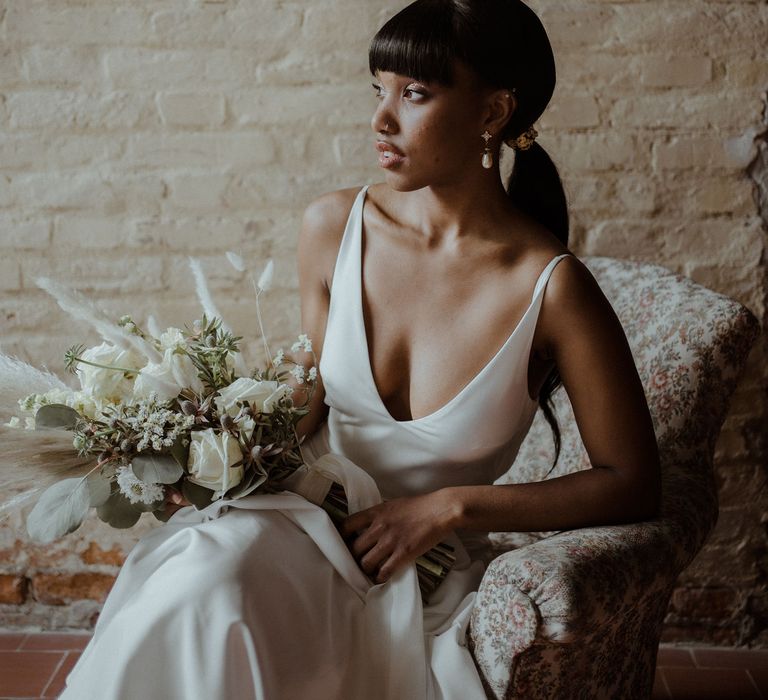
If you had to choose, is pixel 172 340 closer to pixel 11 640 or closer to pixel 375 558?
pixel 375 558

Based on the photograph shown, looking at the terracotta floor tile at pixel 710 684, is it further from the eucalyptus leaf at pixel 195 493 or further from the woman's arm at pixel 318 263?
the eucalyptus leaf at pixel 195 493

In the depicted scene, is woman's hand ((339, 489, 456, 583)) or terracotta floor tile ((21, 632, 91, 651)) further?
terracotta floor tile ((21, 632, 91, 651))

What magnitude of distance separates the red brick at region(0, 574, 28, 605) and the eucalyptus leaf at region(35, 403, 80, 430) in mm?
1601

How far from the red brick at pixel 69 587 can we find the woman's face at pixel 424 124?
1785 millimetres

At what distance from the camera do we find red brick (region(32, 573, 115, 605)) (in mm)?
2881

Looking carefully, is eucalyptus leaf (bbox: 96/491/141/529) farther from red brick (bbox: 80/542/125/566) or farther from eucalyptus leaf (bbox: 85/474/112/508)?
red brick (bbox: 80/542/125/566)

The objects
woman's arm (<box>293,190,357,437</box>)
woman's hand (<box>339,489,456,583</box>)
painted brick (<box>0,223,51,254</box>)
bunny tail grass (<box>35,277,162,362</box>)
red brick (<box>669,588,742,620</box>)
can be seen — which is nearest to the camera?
bunny tail grass (<box>35,277,162,362</box>)

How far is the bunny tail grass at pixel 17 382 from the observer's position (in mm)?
1533

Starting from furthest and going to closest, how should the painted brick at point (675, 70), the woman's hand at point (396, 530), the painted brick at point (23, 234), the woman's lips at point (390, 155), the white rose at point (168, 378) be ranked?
1. the painted brick at point (23, 234)
2. the painted brick at point (675, 70)
3. the woman's lips at point (390, 155)
4. the woman's hand at point (396, 530)
5. the white rose at point (168, 378)

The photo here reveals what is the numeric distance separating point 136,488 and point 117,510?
81 mm

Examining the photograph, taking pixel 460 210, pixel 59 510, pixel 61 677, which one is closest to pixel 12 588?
pixel 61 677

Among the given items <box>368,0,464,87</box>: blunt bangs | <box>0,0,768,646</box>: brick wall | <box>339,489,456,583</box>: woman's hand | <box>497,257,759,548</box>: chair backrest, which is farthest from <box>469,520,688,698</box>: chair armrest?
<box>0,0,768,646</box>: brick wall

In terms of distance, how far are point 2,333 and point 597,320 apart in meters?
1.88

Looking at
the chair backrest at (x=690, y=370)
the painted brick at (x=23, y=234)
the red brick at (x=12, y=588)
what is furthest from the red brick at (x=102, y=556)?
the chair backrest at (x=690, y=370)
